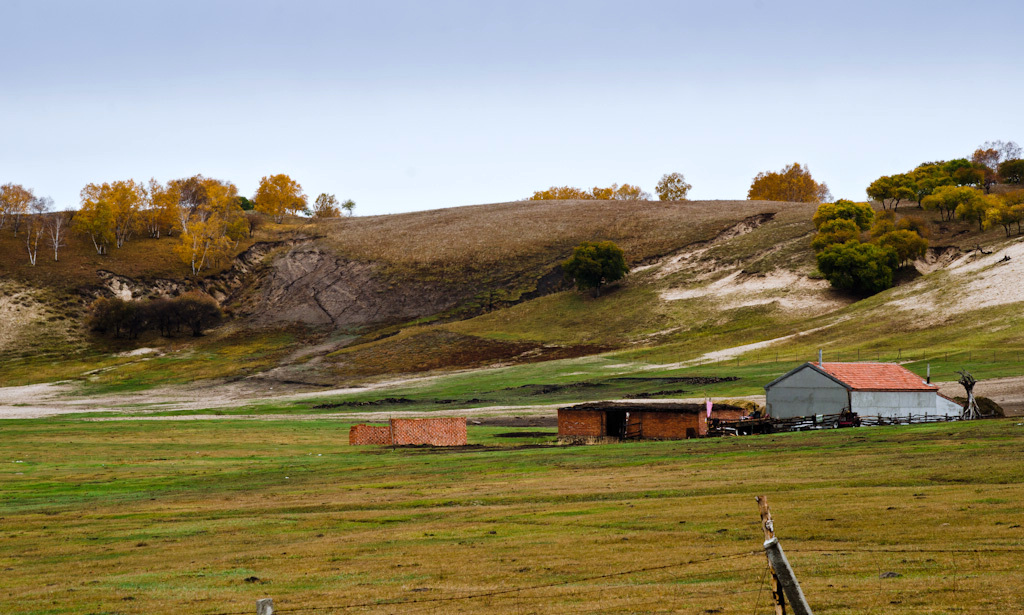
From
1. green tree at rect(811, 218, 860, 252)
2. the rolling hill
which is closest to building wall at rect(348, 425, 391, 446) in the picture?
the rolling hill

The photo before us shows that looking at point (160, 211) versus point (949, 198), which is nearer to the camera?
point (949, 198)

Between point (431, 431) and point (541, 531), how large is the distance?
121ft

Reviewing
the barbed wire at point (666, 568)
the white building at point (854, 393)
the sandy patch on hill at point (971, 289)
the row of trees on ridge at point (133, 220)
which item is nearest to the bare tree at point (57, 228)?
the row of trees on ridge at point (133, 220)

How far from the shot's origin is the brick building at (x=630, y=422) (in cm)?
5894

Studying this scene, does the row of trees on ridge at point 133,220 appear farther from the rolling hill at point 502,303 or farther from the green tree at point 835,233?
the green tree at point 835,233

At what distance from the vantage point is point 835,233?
476ft

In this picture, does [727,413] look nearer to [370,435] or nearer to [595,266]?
[370,435]

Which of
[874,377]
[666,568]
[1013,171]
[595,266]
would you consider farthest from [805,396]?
[1013,171]

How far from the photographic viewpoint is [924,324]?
108 metres

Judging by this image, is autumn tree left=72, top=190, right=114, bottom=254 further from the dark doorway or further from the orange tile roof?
the orange tile roof

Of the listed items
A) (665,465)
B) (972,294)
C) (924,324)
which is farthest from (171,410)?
(972,294)

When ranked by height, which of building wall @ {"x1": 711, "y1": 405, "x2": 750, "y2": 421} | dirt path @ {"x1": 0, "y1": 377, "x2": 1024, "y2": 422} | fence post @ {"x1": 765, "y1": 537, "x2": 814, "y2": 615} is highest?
fence post @ {"x1": 765, "y1": 537, "x2": 814, "y2": 615}

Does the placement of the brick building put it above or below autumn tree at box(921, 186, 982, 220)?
below

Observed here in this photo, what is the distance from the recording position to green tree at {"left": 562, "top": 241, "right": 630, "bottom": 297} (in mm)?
155125
